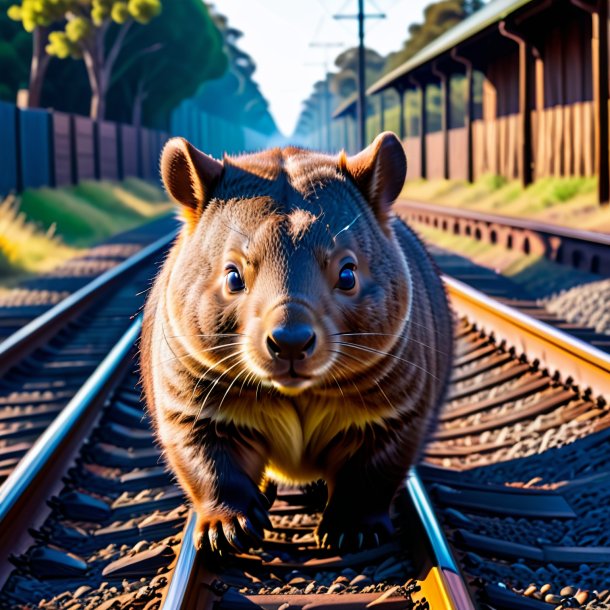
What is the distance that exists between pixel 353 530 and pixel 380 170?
1.25m

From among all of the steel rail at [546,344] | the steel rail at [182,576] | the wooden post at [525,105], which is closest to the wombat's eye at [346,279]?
the steel rail at [182,576]

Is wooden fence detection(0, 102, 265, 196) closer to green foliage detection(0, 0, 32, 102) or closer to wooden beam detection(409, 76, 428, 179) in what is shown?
green foliage detection(0, 0, 32, 102)

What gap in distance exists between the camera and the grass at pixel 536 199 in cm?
1524

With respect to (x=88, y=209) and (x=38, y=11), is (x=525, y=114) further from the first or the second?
(x=38, y=11)

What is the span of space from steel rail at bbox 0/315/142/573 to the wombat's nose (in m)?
1.52

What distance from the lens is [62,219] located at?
2169cm

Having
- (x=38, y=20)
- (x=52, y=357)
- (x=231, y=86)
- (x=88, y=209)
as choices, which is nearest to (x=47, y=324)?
(x=52, y=357)

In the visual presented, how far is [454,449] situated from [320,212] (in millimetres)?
2345

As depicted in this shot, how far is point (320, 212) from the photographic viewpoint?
3357mm

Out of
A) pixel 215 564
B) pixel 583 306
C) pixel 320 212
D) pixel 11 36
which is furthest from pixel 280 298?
pixel 11 36

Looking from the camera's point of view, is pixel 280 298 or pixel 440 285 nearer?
pixel 280 298

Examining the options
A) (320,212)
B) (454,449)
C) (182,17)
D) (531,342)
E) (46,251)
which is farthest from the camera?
(182,17)

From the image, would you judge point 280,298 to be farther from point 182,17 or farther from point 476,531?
point 182,17

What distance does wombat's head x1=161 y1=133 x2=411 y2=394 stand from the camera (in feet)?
Answer: 10.1
